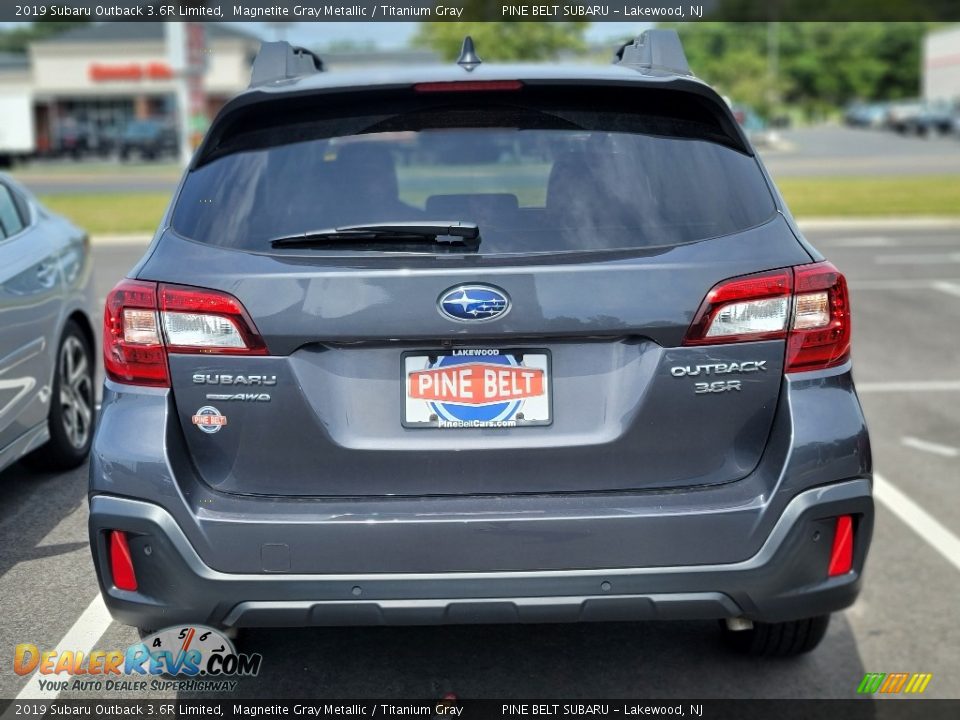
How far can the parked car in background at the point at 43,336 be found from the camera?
16.5ft

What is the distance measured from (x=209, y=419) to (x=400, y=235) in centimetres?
68

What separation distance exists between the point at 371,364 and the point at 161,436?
0.58 m

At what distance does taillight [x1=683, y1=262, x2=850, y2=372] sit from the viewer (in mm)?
2977

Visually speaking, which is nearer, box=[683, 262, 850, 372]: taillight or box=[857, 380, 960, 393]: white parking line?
box=[683, 262, 850, 372]: taillight

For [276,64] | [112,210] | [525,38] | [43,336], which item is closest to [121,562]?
[276,64]

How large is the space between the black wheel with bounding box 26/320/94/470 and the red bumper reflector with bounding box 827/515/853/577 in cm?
381

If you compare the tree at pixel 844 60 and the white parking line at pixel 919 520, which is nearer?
the white parking line at pixel 919 520

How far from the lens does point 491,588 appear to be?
116 inches

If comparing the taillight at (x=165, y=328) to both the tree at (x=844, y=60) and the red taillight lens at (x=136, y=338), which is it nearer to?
the red taillight lens at (x=136, y=338)

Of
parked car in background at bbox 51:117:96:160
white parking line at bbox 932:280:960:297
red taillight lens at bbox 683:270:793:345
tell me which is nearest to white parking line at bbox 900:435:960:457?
red taillight lens at bbox 683:270:793:345

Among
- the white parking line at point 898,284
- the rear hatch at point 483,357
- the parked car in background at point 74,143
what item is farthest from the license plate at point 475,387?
the parked car in background at point 74,143

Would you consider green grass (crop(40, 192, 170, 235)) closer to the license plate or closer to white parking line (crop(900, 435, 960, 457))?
white parking line (crop(900, 435, 960, 457))

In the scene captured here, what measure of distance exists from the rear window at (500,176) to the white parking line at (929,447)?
3.76 metres

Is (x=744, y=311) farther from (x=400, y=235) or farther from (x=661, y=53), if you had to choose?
(x=661, y=53)
